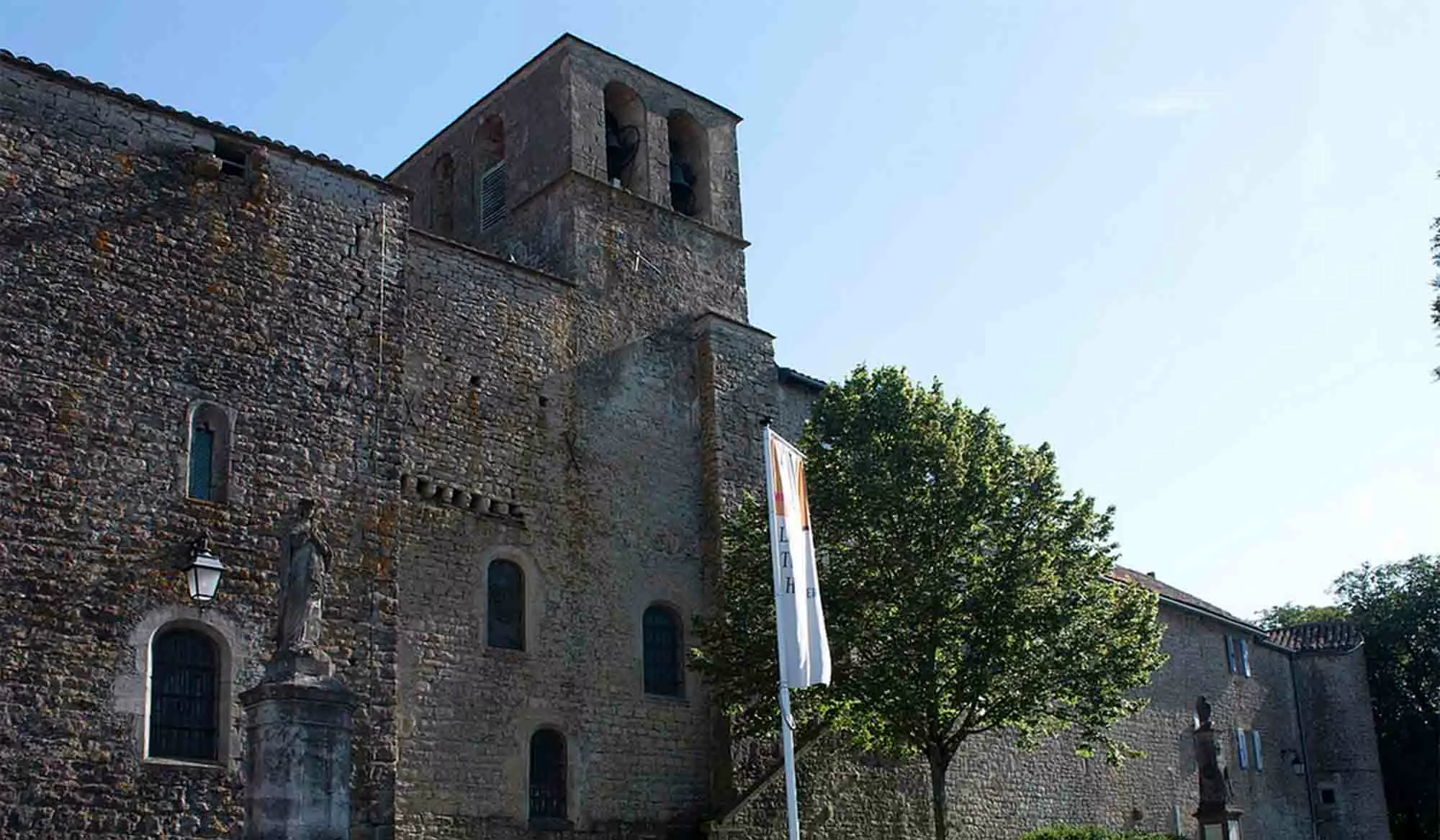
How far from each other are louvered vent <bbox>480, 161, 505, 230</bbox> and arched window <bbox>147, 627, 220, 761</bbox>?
11927mm

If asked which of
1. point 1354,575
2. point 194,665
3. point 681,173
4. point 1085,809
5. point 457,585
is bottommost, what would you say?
point 1085,809

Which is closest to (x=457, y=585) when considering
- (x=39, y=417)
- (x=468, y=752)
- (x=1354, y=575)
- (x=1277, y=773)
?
(x=468, y=752)

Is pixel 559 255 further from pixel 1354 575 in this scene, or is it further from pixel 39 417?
pixel 1354 575

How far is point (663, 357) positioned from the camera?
26.8m

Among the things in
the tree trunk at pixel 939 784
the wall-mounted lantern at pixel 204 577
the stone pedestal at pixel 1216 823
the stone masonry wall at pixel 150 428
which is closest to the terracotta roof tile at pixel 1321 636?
the stone pedestal at pixel 1216 823

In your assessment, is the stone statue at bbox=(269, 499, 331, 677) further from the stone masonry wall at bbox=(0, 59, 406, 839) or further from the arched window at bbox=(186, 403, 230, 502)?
the arched window at bbox=(186, 403, 230, 502)

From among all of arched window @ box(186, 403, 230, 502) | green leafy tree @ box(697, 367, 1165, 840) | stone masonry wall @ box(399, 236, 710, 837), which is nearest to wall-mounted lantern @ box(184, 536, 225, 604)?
arched window @ box(186, 403, 230, 502)

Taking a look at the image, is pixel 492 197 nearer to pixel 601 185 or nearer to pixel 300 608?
pixel 601 185

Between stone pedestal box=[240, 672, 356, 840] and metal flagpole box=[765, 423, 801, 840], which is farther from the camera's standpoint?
metal flagpole box=[765, 423, 801, 840]

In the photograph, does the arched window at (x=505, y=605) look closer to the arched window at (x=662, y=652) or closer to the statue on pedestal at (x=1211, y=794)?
the arched window at (x=662, y=652)

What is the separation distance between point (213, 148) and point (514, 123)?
8.76 m

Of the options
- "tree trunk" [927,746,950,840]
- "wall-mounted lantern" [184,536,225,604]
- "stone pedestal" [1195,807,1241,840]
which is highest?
"wall-mounted lantern" [184,536,225,604]

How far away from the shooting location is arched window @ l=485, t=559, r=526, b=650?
2302 centimetres

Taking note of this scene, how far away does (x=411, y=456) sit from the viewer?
2253 cm
